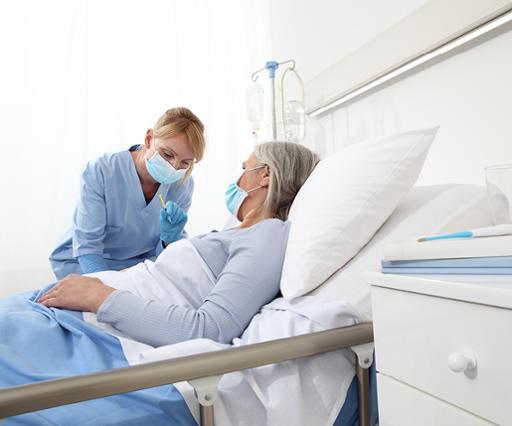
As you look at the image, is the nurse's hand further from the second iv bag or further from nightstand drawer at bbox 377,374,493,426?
the second iv bag

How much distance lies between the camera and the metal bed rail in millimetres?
520

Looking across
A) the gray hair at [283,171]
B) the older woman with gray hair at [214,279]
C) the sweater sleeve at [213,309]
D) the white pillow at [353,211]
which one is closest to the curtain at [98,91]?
the older woman with gray hair at [214,279]

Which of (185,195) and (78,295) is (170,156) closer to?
(185,195)

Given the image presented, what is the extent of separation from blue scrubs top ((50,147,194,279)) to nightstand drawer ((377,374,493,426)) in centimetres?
144

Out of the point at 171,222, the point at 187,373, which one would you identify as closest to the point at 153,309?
the point at 187,373

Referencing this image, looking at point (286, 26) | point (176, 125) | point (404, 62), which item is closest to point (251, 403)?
point (404, 62)

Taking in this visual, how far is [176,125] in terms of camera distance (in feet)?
5.80

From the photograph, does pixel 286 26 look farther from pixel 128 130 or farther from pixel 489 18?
pixel 489 18

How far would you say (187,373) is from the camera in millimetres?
600

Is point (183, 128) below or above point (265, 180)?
above

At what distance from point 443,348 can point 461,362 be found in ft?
0.15

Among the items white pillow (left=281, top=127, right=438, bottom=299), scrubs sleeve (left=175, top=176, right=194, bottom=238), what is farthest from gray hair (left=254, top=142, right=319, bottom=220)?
scrubs sleeve (left=175, top=176, right=194, bottom=238)

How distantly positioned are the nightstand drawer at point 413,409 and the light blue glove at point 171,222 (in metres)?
1.32

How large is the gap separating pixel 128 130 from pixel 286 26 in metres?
1.06
